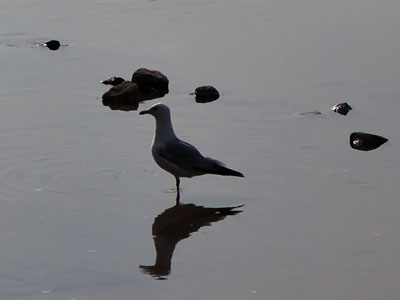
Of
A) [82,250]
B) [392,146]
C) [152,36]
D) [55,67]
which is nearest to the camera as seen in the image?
[82,250]

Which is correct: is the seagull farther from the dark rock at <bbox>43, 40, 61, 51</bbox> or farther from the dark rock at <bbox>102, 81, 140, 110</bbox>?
the dark rock at <bbox>43, 40, 61, 51</bbox>

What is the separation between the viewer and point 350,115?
12352mm

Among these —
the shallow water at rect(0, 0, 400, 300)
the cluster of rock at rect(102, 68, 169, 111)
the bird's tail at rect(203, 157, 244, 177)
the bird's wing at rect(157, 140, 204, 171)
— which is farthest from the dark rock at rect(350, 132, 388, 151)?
the cluster of rock at rect(102, 68, 169, 111)

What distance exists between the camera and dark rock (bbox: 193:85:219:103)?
13008 mm

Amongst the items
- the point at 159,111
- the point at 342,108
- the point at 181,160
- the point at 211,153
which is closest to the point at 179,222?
the point at 181,160

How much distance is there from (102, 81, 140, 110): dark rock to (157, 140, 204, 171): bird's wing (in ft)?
9.82

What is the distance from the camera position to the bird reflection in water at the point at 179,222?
8953 millimetres

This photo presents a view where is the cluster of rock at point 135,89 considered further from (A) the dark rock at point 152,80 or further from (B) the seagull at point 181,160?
(B) the seagull at point 181,160

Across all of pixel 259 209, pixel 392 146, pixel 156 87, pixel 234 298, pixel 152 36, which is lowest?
pixel 234 298

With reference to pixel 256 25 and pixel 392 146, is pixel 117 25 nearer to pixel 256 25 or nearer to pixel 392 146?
pixel 256 25

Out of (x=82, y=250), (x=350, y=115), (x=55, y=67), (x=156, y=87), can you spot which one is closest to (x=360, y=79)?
(x=350, y=115)

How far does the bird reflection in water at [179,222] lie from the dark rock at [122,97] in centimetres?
346

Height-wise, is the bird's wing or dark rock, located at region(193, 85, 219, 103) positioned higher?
dark rock, located at region(193, 85, 219, 103)

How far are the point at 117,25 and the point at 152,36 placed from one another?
0.99 metres
